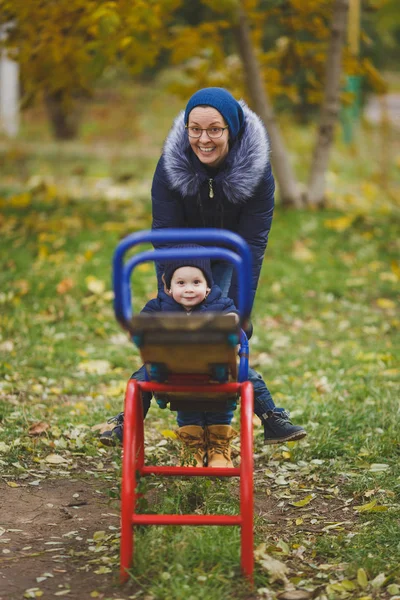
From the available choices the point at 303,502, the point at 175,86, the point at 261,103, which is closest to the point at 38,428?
the point at 303,502

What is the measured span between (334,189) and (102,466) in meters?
8.82

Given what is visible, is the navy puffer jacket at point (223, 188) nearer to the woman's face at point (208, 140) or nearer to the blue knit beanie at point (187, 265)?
the woman's face at point (208, 140)

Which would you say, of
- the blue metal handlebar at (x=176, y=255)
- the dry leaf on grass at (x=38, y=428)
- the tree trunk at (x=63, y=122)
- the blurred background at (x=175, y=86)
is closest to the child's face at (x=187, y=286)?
the blue metal handlebar at (x=176, y=255)

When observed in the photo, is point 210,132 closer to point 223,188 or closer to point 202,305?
point 223,188

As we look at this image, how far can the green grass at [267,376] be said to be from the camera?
9.75ft

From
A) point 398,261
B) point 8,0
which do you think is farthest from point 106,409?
point 398,261

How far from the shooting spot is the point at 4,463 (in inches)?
153

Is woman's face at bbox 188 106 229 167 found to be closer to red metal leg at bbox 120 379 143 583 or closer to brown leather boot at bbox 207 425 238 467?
red metal leg at bbox 120 379 143 583

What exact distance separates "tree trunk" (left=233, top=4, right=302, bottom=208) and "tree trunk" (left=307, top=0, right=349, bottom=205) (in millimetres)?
257

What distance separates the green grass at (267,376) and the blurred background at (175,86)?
71 centimetres

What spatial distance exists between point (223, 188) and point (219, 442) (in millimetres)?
1143

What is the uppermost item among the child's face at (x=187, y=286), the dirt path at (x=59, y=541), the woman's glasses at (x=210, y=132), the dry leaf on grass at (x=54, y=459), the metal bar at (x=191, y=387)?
the woman's glasses at (x=210, y=132)

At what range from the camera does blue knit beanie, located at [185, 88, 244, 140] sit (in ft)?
10.8

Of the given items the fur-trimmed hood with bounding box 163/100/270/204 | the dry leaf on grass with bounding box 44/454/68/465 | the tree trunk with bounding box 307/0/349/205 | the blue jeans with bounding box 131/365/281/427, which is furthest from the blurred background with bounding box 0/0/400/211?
the dry leaf on grass with bounding box 44/454/68/465
